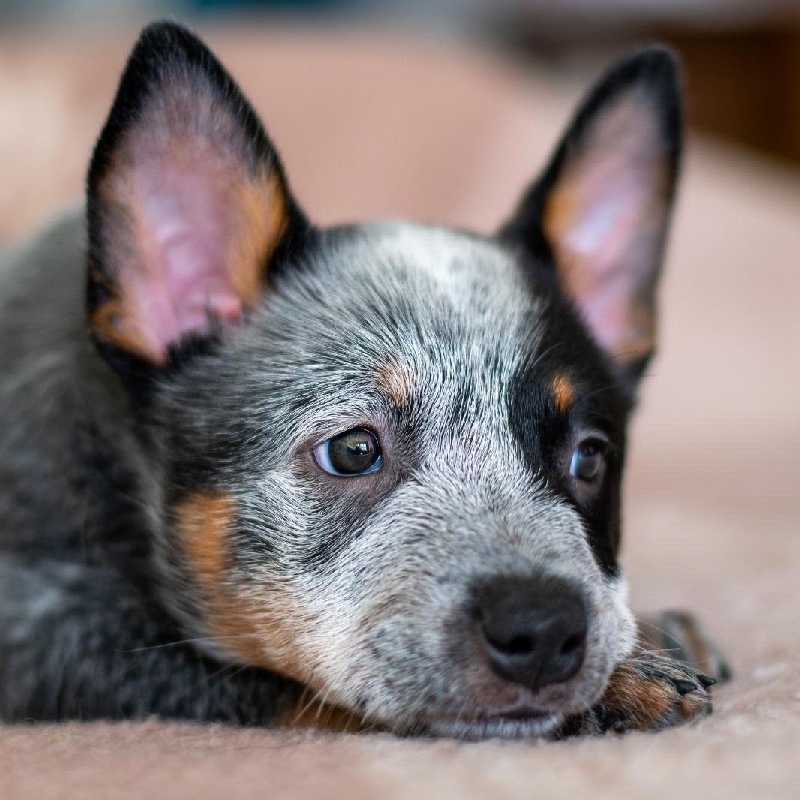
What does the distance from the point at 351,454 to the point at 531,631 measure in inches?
18.5

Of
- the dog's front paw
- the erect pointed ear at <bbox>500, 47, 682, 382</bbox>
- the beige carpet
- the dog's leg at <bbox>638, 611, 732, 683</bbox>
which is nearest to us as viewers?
the beige carpet

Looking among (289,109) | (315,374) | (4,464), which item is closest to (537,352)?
(315,374)

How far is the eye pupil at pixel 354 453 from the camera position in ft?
5.83

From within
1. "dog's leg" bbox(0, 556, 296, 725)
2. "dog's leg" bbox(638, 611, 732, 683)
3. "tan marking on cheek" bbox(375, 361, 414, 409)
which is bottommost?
"dog's leg" bbox(0, 556, 296, 725)

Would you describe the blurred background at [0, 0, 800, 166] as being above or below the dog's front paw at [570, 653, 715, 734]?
above

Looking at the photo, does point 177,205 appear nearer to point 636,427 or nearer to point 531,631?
point 531,631

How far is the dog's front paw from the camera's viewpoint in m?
1.56

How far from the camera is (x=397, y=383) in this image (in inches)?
70.5

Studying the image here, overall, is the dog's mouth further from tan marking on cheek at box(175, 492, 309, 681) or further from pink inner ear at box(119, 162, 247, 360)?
pink inner ear at box(119, 162, 247, 360)

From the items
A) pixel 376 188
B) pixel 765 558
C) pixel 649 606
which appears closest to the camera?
pixel 649 606

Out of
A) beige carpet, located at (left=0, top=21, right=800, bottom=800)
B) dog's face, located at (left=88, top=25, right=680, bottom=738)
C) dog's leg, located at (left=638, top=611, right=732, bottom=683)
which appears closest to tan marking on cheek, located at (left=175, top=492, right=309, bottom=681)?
dog's face, located at (left=88, top=25, right=680, bottom=738)

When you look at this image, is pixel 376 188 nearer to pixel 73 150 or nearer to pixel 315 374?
pixel 73 150

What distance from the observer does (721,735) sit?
141 cm

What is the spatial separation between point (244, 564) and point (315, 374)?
0.33 metres
